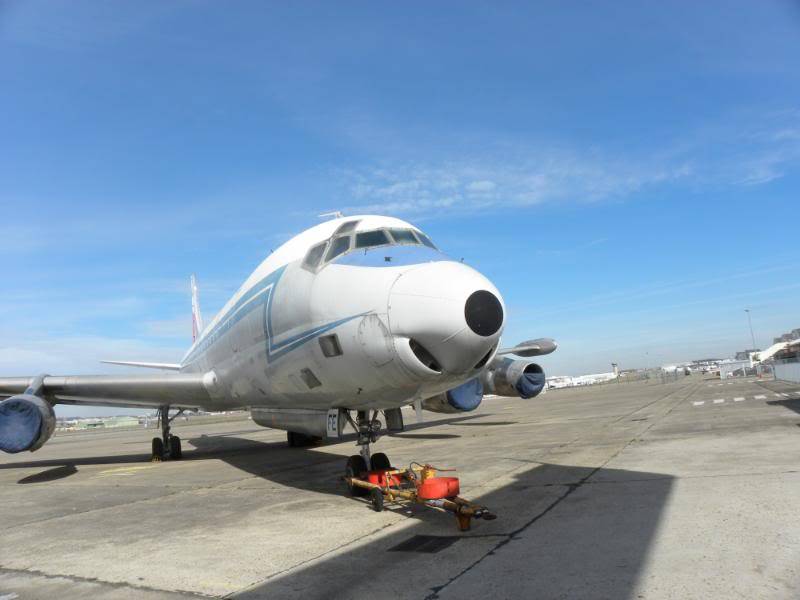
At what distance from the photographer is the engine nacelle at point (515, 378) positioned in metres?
18.9

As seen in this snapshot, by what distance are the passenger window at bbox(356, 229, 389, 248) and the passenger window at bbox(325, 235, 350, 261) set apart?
0.18 metres

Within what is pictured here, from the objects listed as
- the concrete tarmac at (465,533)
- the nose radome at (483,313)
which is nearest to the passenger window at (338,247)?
the nose radome at (483,313)

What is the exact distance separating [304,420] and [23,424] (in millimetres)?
8452


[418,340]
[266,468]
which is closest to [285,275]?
[418,340]

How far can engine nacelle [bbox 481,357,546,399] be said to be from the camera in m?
18.9

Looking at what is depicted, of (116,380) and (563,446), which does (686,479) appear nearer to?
(563,446)

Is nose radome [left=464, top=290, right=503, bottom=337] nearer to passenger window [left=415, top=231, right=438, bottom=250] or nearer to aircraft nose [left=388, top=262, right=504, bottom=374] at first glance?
aircraft nose [left=388, top=262, right=504, bottom=374]

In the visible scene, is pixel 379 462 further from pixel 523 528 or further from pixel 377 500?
pixel 523 528

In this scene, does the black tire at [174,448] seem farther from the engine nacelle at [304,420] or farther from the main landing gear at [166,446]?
the engine nacelle at [304,420]

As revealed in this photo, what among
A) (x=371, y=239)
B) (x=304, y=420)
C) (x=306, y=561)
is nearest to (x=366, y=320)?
(x=371, y=239)

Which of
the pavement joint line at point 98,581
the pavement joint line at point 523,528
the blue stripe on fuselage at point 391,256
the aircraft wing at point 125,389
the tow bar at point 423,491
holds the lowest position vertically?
the pavement joint line at point 523,528

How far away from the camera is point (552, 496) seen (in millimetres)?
7590

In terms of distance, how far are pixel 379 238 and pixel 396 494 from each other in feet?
11.3

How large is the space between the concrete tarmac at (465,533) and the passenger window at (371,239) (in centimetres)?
355
